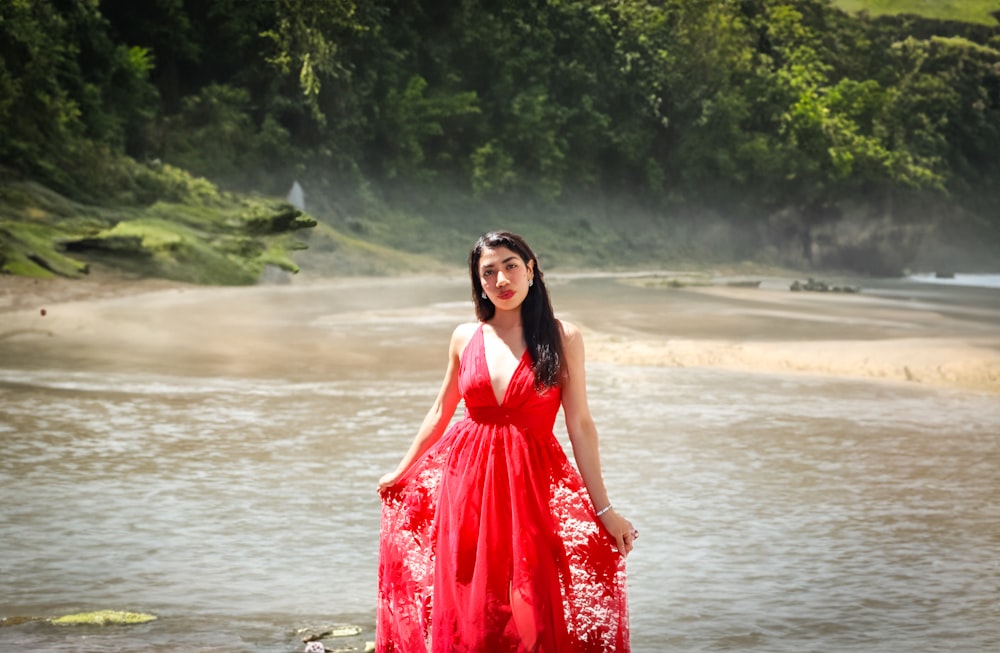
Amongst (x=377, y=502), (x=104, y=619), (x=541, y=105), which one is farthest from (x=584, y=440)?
(x=541, y=105)

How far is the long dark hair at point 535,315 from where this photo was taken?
3.19 metres

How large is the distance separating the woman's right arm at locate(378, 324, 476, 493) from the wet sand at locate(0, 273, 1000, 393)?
8531mm

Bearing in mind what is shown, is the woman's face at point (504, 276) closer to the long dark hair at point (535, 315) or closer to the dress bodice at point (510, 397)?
the long dark hair at point (535, 315)

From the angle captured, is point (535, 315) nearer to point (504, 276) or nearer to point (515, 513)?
point (504, 276)

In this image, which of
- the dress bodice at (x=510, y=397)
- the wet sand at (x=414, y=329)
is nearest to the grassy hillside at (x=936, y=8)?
the wet sand at (x=414, y=329)

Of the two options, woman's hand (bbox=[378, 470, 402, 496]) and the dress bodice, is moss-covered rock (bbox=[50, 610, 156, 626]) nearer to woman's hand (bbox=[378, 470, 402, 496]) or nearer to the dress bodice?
woman's hand (bbox=[378, 470, 402, 496])

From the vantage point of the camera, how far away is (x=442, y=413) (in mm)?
3371

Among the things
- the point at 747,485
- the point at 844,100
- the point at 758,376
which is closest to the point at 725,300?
the point at 758,376

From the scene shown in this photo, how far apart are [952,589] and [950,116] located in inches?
1705

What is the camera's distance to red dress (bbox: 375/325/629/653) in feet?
10.3

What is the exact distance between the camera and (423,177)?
36250 mm

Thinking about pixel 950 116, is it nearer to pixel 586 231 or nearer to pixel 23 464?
pixel 586 231

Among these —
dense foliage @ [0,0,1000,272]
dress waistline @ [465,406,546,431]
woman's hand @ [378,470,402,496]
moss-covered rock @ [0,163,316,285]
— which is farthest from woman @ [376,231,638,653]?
dense foliage @ [0,0,1000,272]

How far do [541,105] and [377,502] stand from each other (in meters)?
33.0
